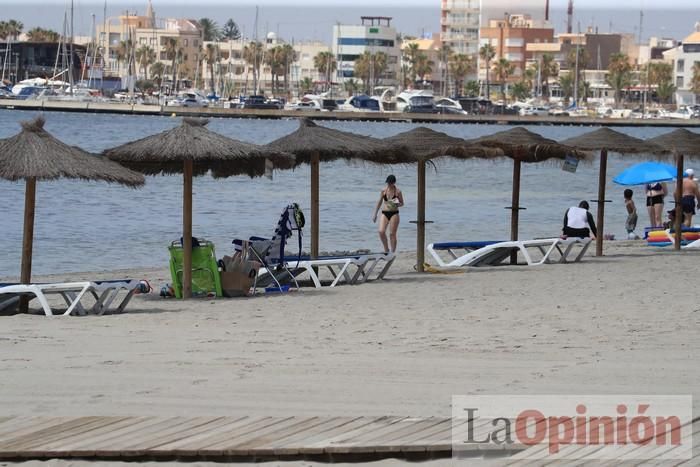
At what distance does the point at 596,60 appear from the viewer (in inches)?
6772

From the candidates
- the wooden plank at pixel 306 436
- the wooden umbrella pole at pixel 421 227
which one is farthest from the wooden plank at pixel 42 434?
the wooden umbrella pole at pixel 421 227

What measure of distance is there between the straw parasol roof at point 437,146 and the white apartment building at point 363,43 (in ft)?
446

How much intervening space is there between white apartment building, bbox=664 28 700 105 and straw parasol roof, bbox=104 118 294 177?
448 ft

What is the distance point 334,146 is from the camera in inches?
587

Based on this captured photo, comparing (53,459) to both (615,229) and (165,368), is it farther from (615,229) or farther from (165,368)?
(615,229)

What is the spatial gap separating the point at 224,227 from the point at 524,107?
108043mm

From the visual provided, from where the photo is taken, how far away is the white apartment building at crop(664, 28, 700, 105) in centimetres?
14575

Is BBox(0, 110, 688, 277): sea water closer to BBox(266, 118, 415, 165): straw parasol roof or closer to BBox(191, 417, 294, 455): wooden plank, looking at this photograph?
BBox(266, 118, 415, 165): straw parasol roof

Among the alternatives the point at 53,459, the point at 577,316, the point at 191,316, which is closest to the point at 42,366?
the point at 53,459

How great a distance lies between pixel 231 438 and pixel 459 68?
482ft

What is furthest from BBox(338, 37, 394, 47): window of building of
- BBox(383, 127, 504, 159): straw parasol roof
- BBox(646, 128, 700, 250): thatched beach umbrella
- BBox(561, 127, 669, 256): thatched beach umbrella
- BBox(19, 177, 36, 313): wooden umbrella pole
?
BBox(19, 177, 36, 313): wooden umbrella pole

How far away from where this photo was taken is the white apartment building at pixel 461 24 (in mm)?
171875

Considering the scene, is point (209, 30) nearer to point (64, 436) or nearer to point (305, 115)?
point (305, 115)

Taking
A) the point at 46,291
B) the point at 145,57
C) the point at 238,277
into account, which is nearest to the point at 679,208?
the point at 238,277
